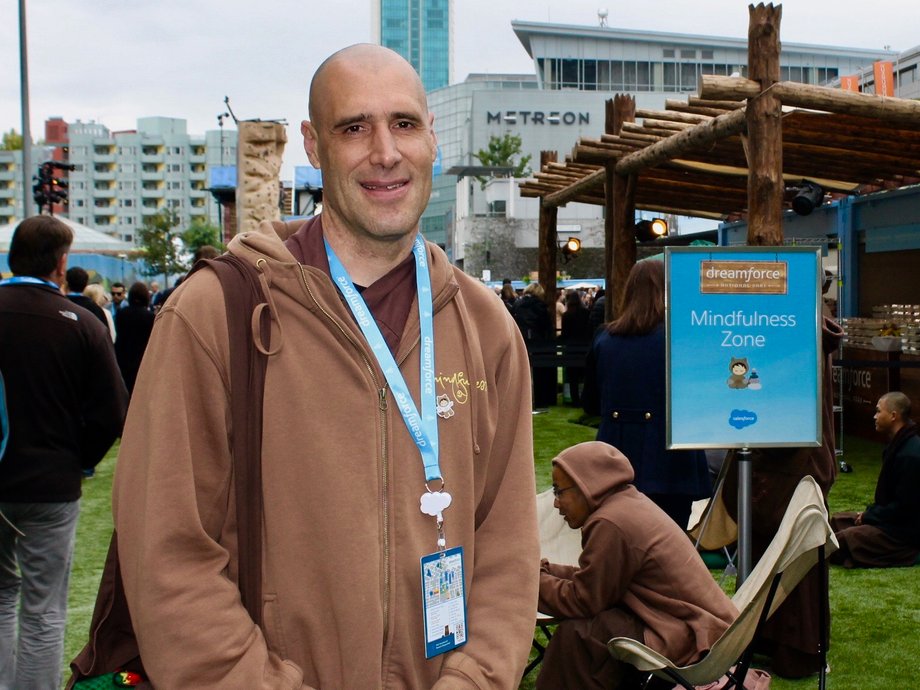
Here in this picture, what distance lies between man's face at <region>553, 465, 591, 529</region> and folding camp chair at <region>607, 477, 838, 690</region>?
0.56 m

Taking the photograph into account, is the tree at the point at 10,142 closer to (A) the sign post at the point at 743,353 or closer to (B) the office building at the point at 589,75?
(B) the office building at the point at 589,75

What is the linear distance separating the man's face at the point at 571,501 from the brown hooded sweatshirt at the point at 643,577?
44 millimetres

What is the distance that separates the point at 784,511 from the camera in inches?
200

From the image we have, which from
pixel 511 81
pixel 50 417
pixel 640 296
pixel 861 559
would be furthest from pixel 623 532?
pixel 511 81

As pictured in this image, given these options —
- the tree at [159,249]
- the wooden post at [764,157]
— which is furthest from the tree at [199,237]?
the wooden post at [764,157]

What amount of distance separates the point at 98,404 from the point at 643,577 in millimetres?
2199

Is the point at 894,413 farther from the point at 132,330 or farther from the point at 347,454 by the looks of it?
the point at 132,330

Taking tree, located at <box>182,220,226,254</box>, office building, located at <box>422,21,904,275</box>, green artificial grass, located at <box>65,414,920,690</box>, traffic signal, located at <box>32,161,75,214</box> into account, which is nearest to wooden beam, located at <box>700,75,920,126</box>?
green artificial grass, located at <box>65,414,920,690</box>

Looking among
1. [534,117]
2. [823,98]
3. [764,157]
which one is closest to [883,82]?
[823,98]

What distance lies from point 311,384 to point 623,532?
260cm

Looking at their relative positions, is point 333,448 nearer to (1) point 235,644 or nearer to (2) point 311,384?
(2) point 311,384

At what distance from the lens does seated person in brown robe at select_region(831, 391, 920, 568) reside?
6.88m

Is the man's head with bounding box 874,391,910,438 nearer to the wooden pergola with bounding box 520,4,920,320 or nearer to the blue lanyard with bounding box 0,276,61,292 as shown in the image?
the wooden pergola with bounding box 520,4,920,320

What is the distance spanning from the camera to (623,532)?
407cm
